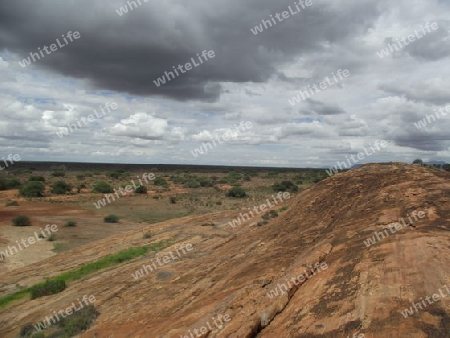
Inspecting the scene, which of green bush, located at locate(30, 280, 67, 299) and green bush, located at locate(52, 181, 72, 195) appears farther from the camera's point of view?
green bush, located at locate(52, 181, 72, 195)

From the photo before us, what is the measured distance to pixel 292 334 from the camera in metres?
6.25

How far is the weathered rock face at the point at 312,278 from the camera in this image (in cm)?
625

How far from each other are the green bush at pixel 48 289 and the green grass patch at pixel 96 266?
103 mm

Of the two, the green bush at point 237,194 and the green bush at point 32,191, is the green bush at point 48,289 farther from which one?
the green bush at point 32,191

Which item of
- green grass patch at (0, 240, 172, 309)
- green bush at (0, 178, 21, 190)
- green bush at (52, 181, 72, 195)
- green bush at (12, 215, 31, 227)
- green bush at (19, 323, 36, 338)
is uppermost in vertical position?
green bush at (0, 178, 21, 190)

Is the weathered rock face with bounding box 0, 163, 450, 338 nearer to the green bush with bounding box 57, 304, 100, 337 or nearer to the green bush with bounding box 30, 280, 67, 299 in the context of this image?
the green bush with bounding box 57, 304, 100, 337

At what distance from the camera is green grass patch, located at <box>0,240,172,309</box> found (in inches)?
614

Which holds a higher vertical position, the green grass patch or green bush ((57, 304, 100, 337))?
the green grass patch

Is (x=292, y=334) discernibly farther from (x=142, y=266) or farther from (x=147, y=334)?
(x=142, y=266)

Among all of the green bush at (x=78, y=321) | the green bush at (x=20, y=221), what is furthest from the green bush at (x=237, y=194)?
the green bush at (x=78, y=321)

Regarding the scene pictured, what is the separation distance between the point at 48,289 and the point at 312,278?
1303cm


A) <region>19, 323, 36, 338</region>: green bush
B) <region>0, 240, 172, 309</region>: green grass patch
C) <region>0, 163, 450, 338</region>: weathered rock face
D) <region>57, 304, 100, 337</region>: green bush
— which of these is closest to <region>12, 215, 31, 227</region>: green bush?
<region>0, 163, 450, 338</region>: weathered rock face

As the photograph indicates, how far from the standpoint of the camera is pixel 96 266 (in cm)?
A: 1794

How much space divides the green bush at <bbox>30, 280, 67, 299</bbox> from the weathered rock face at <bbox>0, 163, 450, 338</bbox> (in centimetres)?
45
